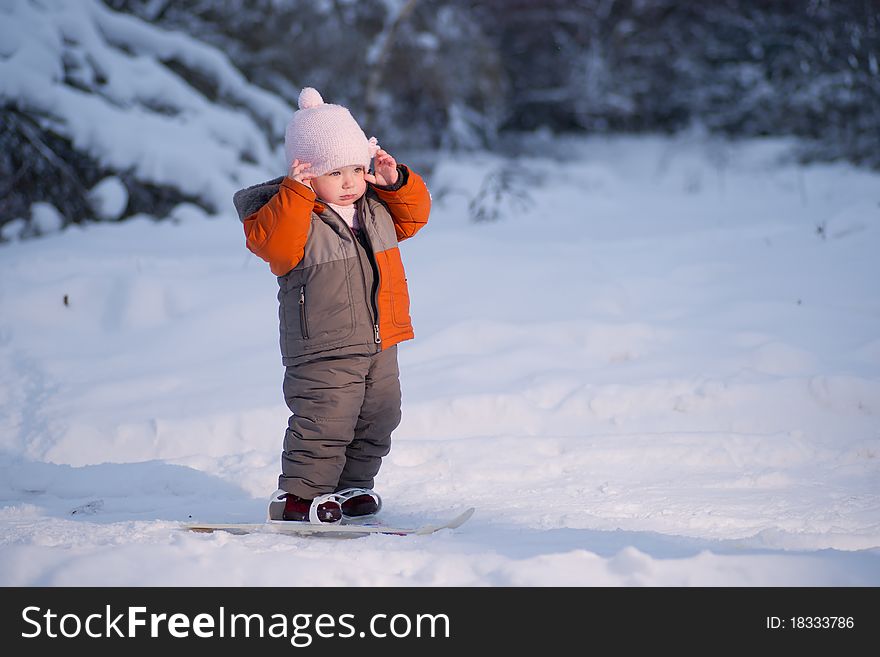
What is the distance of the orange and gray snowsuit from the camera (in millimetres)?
2766

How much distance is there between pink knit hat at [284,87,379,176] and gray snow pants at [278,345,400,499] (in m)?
0.62

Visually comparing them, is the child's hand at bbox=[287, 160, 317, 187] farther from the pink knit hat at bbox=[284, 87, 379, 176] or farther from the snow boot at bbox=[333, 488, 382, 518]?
the snow boot at bbox=[333, 488, 382, 518]

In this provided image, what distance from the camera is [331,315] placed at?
278cm

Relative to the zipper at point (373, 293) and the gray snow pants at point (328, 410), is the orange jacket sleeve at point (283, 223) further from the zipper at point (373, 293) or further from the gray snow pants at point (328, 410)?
the gray snow pants at point (328, 410)

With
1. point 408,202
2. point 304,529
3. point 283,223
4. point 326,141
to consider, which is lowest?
point 304,529

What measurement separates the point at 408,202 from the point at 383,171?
0.13 meters

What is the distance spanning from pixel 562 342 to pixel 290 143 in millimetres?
2177

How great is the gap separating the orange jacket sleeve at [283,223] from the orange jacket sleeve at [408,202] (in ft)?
1.23

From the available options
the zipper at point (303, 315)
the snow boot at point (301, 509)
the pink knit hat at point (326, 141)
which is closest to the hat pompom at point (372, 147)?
the pink knit hat at point (326, 141)

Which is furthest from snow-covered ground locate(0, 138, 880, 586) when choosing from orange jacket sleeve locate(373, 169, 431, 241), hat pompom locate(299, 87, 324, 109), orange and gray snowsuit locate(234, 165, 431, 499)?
hat pompom locate(299, 87, 324, 109)

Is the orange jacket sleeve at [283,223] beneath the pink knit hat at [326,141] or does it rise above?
beneath

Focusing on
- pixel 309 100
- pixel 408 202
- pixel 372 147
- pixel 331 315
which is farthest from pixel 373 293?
pixel 309 100

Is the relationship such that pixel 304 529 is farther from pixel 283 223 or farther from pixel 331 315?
pixel 283 223

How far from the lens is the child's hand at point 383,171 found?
293 cm
